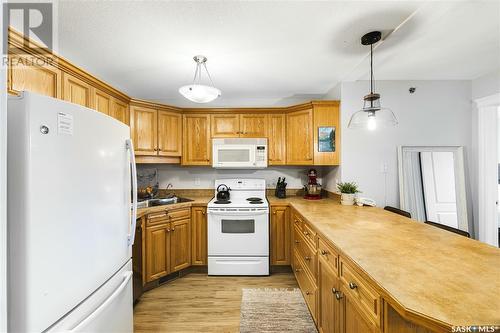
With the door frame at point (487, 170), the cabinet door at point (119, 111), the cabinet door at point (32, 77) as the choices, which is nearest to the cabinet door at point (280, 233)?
the cabinet door at point (119, 111)

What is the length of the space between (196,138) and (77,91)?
146 cm

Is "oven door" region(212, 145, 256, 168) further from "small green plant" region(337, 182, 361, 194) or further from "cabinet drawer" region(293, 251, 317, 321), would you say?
"cabinet drawer" region(293, 251, 317, 321)

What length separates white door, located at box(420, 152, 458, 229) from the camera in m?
2.68

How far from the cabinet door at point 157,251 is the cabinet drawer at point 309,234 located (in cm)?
161

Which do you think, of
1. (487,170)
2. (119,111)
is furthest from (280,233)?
(487,170)

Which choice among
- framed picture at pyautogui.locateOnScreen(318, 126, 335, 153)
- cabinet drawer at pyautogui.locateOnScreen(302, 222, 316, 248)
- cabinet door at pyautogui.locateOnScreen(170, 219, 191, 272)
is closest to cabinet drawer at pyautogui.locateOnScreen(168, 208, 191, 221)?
cabinet door at pyautogui.locateOnScreen(170, 219, 191, 272)

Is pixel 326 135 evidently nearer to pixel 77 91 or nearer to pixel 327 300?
pixel 327 300

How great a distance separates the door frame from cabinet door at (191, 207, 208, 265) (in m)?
3.45

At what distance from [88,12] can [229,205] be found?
2218mm

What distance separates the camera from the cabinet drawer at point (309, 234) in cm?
180

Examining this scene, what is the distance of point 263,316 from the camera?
1.99 meters

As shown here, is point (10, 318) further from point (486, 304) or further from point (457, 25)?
point (457, 25)

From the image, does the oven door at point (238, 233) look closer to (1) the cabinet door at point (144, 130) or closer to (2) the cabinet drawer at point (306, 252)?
(2) the cabinet drawer at point (306, 252)

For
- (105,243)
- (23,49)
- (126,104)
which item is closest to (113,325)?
(105,243)
